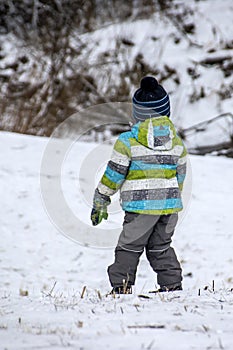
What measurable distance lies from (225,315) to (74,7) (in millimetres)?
12861

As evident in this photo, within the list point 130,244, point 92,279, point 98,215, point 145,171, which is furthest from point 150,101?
point 92,279

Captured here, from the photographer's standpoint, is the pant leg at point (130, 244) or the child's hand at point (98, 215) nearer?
the pant leg at point (130, 244)

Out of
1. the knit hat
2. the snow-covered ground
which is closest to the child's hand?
the snow-covered ground

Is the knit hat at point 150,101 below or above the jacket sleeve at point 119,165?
above

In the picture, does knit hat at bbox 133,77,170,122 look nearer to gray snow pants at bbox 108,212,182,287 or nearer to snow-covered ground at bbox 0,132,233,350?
gray snow pants at bbox 108,212,182,287

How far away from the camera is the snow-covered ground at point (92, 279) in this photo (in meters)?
2.65

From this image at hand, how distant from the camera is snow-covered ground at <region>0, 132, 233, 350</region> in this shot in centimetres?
265

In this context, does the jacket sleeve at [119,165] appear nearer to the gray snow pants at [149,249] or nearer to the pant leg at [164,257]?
the gray snow pants at [149,249]

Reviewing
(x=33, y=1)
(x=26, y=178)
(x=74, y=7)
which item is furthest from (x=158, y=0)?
(x=26, y=178)

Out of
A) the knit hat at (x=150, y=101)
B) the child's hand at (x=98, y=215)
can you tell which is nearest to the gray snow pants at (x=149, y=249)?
the child's hand at (x=98, y=215)

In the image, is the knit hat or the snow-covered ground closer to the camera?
the snow-covered ground

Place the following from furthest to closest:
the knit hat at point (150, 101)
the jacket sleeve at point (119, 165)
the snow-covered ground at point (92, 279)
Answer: the knit hat at point (150, 101) → the jacket sleeve at point (119, 165) → the snow-covered ground at point (92, 279)

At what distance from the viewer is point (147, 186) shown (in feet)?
13.1

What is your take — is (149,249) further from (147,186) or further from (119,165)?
(119,165)
